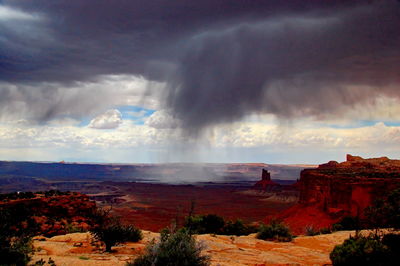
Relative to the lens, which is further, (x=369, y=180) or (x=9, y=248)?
(x=369, y=180)

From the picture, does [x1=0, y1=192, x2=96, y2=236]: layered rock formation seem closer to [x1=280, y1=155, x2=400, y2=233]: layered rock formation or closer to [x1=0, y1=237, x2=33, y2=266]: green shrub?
[x1=0, y1=237, x2=33, y2=266]: green shrub

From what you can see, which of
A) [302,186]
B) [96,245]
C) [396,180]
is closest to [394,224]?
[96,245]

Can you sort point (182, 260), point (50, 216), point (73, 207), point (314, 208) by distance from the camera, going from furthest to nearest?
point (314, 208) → point (73, 207) → point (50, 216) → point (182, 260)

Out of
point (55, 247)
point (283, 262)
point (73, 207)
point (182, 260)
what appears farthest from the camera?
point (73, 207)

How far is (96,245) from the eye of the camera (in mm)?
16438

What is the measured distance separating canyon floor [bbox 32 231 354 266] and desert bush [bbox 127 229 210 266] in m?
0.87

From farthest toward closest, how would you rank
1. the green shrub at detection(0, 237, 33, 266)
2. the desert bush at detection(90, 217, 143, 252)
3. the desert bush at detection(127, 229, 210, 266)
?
the desert bush at detection(90, 217, 143, 252) < the green shrub at detection(0, 237, 33, 266) < the desert bush at detection(127, 229, 210, 266)

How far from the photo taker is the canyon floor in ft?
42.4

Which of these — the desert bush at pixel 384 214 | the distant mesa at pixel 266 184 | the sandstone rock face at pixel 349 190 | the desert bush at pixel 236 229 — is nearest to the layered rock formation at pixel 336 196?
the sandstone rock face at pixel 349 190

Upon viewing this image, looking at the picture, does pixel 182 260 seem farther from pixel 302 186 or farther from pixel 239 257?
pixel 302 186

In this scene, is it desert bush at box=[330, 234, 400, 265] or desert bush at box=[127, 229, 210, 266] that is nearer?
desert bush at box=[127, 229, 210, 266]

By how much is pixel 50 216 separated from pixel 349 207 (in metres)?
36.2

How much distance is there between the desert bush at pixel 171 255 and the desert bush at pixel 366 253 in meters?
6.04

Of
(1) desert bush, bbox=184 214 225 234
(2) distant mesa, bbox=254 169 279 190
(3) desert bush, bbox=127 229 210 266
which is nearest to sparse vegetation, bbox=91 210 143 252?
(3) desert bush, bbox=127 229 210 266
